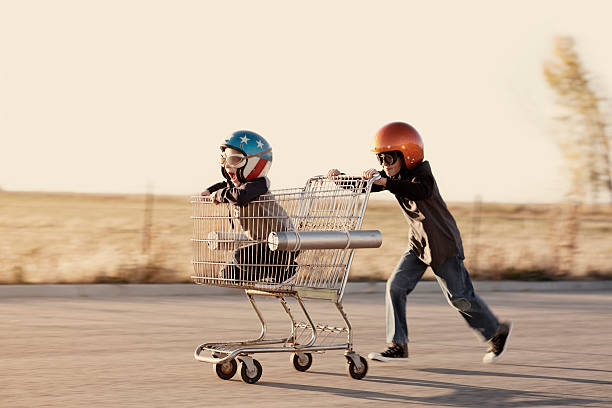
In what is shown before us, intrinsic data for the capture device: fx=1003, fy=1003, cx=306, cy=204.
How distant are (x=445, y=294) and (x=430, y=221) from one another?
588 millimetres

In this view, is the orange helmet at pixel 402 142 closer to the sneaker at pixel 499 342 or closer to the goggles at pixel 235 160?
the goggles at pixel 235 160

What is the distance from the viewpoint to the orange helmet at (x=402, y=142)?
23.9 ft

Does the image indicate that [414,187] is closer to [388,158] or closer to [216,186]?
[388,158]

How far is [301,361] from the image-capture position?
289 inches

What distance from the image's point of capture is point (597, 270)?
1816 cm

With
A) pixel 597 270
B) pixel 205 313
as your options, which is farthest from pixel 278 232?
pixel 597 270

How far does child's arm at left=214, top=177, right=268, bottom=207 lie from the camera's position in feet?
21.6

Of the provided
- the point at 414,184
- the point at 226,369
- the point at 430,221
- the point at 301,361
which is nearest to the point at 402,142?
the point at 414,184

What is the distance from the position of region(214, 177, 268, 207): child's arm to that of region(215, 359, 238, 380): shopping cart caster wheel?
111 cm

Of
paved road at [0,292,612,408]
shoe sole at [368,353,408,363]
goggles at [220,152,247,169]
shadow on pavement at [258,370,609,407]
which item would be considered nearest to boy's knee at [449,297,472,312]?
paved road at [0,292,612,408]

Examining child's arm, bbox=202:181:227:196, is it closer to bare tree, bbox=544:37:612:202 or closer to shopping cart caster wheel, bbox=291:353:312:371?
shopping cart caster wheel, bbox=291:353:312:371

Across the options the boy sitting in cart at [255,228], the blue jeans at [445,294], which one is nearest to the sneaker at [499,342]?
the blue jeans at [445,294]

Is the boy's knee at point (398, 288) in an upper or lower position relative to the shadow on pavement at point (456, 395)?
upper

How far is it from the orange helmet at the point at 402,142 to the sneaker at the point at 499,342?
155cm
